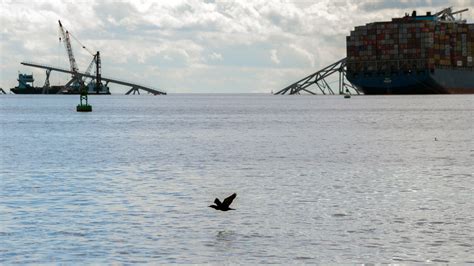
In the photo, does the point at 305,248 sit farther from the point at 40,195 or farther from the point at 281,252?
the point at 40,195

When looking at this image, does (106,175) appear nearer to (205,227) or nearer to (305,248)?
(205,227)

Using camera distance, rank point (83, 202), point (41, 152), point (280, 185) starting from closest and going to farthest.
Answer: point (83, 202)
point (280, 185)
point (41, 152)

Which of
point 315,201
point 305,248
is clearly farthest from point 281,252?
point 315,201

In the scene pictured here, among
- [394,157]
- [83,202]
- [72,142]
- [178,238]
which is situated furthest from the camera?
[72,142]

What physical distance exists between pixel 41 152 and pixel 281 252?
47938mm

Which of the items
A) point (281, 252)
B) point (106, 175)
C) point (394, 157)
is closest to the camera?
point (281, 252)

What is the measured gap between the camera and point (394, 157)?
207ft

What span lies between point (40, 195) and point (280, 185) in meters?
11.8

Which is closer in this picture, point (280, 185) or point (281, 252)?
point (281, 252)

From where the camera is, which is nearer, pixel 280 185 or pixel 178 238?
pixel 178 238

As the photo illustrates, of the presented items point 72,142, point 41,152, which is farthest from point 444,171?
point 72,142

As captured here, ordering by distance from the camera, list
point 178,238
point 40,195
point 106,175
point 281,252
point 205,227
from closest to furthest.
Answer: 1. point 281,252
2. point 178,238
3. point 205,227
4. point 40,195
5. point 106,175

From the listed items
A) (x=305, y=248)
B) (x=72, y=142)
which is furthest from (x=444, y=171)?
(x=72, y=142)

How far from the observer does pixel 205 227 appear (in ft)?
101
